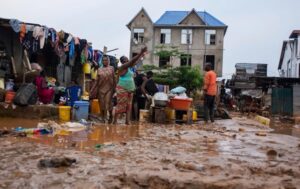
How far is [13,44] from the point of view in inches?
512

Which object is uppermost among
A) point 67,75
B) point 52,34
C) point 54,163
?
point 52,34

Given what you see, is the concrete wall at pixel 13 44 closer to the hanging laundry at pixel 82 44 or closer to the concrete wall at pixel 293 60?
the hanging laundry at pixel 82 44

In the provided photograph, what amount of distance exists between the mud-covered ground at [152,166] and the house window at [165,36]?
3537 centimetres

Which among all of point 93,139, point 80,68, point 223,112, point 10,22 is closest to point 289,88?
point 223,112

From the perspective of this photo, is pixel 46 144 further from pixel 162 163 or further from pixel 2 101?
pixel 2 101

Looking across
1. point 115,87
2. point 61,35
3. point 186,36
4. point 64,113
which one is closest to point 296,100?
point 61,35

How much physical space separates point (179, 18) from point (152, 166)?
38680mm

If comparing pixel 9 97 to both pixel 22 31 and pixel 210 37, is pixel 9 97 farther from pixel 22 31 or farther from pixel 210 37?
pixel 210 37

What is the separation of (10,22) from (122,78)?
4.53 metres

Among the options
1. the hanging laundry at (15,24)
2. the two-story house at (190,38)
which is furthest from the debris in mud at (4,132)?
the two-story house at (190,38)

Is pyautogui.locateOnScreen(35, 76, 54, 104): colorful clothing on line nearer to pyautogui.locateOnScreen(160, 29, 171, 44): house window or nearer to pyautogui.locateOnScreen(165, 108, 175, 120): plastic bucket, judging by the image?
pyautogui.locateOnScreen(165, 108, 175, 120): plastic bucket

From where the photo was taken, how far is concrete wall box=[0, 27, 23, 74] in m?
12.8

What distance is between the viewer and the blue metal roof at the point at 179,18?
41.3m

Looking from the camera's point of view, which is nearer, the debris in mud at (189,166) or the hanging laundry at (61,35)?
the debris in mud at (189,166)
